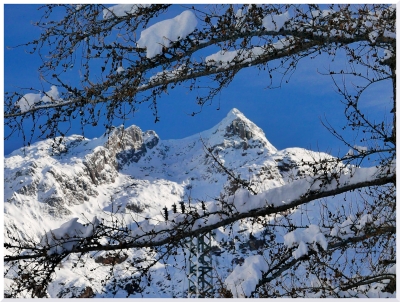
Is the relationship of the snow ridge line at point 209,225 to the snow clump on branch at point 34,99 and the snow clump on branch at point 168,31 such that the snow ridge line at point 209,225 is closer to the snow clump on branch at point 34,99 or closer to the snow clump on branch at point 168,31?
the snow clump on branch at point 34,99

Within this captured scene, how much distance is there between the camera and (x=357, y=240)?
15.7ft

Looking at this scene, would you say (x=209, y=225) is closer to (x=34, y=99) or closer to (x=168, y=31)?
(x=168, y=31)

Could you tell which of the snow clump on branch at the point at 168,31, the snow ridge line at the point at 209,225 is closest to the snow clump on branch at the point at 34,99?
the snow clump on branch at the point at 168,31

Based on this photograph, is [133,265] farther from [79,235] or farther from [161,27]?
[161,27]

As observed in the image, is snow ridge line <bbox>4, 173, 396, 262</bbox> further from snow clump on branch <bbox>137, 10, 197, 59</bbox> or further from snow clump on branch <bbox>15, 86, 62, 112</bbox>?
snow clump on branch <bbox>137, 10, 197, 59</bbox>

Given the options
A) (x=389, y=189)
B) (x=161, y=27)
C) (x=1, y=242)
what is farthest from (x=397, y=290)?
(x=1, y=242)

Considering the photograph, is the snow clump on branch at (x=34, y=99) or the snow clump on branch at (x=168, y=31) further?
the snow clump on branch at (x=34, y=99)

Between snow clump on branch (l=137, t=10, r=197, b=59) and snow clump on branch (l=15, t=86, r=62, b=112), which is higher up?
snow clump on branch (l=137, t=10, r=197, b=59)

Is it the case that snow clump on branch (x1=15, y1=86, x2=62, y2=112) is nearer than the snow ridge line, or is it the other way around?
the snow ridge line

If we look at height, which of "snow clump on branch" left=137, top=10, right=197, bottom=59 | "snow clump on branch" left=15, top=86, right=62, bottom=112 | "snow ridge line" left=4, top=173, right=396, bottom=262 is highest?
"snow clump on branch" left=137, top=10, right=197, bottom=59

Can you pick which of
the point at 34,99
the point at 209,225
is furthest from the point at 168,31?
the point at 209,225

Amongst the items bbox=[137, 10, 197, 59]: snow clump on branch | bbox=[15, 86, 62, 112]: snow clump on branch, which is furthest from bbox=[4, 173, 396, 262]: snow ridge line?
bbox=[137, 10, 197, 59]: snow clump on branch

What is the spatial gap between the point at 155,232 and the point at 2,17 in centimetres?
301

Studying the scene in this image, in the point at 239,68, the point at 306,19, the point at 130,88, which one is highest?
the point at 306,19
